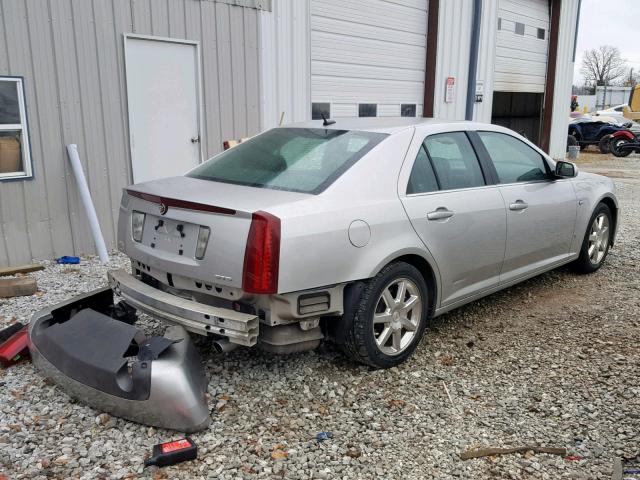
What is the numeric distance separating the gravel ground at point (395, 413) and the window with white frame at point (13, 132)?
1903 mm

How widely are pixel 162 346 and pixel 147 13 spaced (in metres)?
4.90

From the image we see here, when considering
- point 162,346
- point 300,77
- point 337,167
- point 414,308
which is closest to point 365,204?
point 337,167

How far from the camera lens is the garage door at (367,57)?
→ 950 centimetres

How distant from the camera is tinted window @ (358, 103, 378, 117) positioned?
412 inches

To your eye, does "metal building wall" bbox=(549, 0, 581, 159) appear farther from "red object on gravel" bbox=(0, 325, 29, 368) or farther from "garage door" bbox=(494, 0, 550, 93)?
"red object on gravel" bbox=(0, 325, 29, 368)

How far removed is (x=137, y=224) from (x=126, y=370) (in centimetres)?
102

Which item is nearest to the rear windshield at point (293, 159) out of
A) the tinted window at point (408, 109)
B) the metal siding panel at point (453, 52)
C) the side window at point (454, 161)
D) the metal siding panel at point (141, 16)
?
the side window at point (454, 161)

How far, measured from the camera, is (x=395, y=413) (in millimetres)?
3486

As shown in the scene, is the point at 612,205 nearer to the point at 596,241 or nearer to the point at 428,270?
the point at 596,241

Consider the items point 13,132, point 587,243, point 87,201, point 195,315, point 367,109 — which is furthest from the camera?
point 367,109

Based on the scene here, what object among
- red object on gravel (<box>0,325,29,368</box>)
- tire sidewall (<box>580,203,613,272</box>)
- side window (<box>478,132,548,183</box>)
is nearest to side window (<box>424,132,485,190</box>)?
side window (<box>478,132,548,183</box>)

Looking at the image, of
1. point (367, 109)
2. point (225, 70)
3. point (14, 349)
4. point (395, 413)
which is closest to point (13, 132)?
point (225, 70)

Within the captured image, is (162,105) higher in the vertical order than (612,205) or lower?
higher

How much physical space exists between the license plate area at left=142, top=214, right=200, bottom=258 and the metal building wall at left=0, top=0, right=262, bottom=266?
10.3ft
